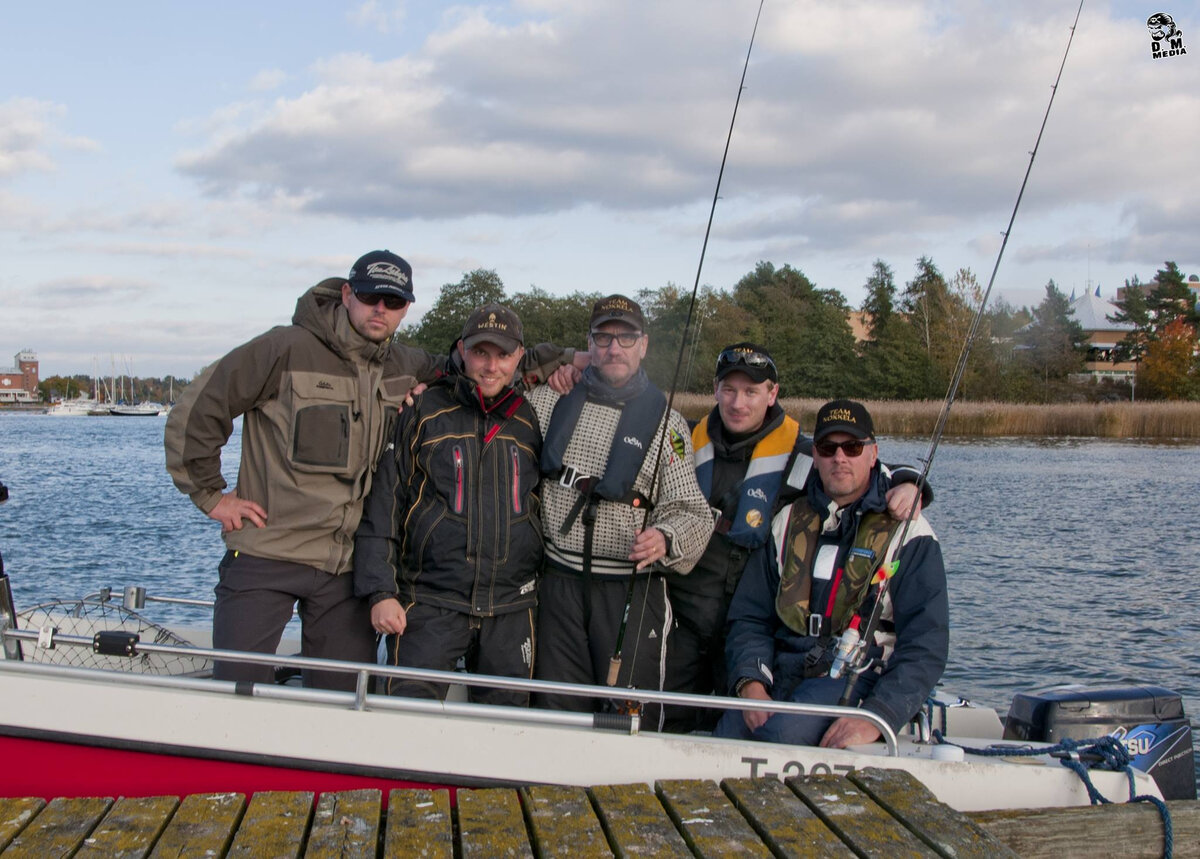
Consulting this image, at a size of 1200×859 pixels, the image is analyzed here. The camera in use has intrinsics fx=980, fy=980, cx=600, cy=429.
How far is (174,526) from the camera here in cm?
1672

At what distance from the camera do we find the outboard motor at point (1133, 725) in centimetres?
382

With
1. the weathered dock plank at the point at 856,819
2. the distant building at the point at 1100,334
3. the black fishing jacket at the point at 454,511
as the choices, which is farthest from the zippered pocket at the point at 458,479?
the distant building at the point at 1100,334

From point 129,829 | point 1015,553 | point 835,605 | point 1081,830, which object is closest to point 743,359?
point 835,605

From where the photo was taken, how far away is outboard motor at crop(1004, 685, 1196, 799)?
3822 millimetres

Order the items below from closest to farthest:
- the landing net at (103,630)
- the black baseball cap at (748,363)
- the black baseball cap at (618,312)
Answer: the black baseball cap at (618,312)
the black baseball cap at (748,363)
the landing net at (103,630)

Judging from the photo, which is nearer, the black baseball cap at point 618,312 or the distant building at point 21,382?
the black baseball cap at point 618,312

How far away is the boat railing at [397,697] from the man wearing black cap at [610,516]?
0.58 m

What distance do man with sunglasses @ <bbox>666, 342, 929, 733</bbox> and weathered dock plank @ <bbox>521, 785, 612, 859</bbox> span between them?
111 centimetres

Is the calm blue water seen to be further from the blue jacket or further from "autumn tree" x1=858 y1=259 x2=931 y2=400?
"autumn tree" x1=858 y1=259 x2=931 y2=400

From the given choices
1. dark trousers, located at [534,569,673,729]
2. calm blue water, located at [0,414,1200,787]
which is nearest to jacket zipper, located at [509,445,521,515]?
dark trousers, located at [534,569,673,729]

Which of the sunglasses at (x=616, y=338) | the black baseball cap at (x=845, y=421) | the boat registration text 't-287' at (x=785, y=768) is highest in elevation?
the sunglasses at (x=616, y=338)

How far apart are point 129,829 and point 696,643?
7.26ft

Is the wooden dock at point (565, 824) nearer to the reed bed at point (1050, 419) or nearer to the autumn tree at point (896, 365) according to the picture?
the reed bed at point (1050, 419)

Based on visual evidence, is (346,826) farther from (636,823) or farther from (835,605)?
(835,605)
